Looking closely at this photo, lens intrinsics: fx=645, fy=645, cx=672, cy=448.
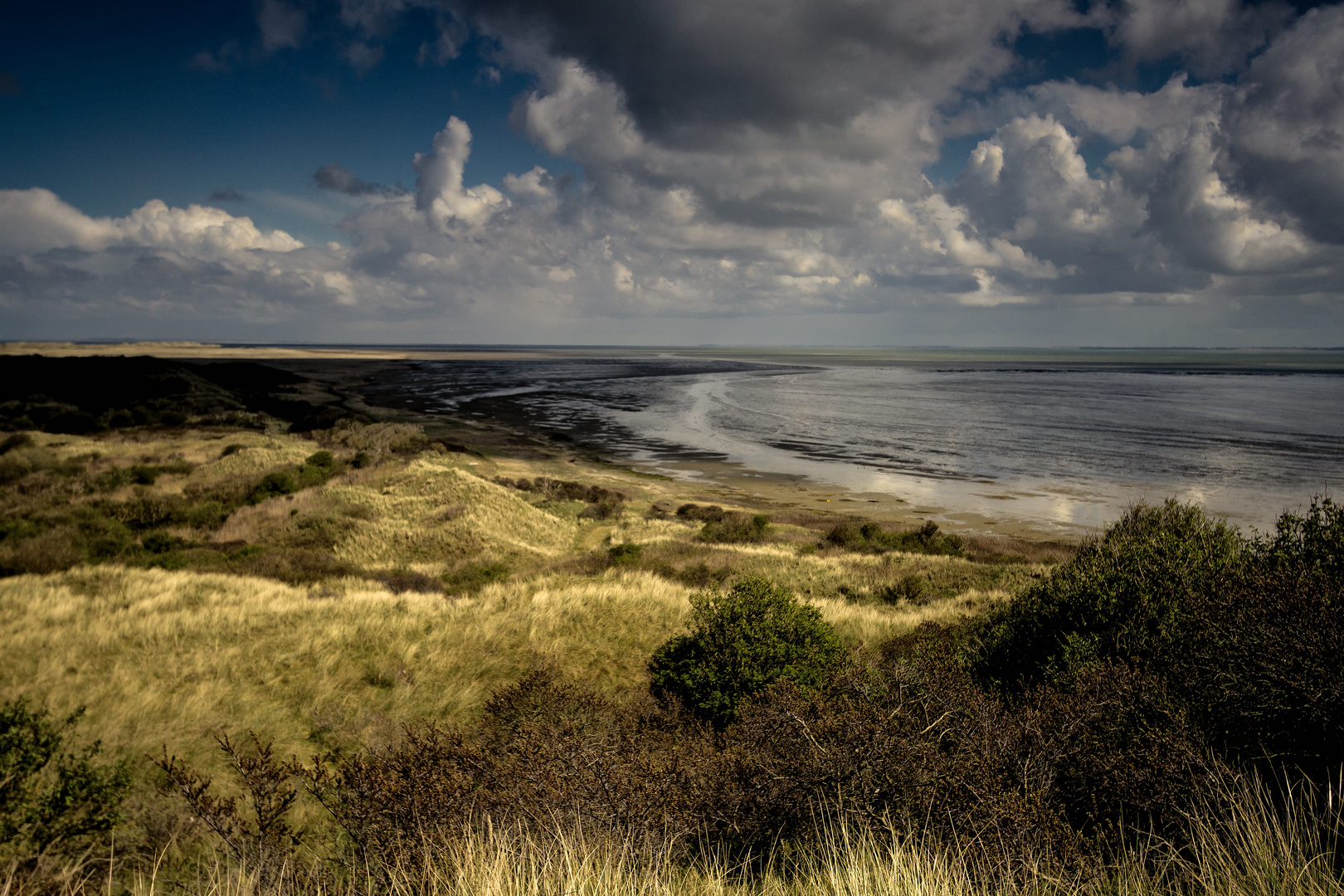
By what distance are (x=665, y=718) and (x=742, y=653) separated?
1781 millimetres

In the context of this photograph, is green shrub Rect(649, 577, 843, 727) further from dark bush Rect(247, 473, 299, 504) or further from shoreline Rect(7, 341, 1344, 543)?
dark bush Rect(247, 473, 299, 504)

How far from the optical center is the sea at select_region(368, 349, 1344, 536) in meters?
37.1

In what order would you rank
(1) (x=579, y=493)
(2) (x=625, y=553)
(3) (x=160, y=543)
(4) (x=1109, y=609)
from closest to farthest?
(4) (x=1109, y=609) → (3) (x=160, y=543) → (2) (x=625, y=553) → (1) (x=579, y=493)

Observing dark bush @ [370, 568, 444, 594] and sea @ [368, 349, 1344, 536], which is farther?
sea @ [368, 349, 1344, 536]

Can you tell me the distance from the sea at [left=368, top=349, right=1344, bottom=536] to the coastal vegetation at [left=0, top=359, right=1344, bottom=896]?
15987 millimetres

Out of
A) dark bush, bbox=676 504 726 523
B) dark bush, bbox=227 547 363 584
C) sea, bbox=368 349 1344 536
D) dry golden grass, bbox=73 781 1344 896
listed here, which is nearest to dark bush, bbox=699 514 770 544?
Answer: dark bush, bbox=676 504 726 523

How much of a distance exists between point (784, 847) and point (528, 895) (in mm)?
1967

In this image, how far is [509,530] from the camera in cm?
2884

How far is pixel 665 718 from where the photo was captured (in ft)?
33.4

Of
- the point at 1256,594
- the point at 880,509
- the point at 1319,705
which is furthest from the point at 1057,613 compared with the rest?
the point at 880,509

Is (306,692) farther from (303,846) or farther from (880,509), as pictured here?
(880,509)

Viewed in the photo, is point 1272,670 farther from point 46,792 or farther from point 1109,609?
point 46,792

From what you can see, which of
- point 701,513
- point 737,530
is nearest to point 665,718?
point 737,530

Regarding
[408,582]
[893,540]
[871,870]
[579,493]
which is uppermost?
[871,870]
